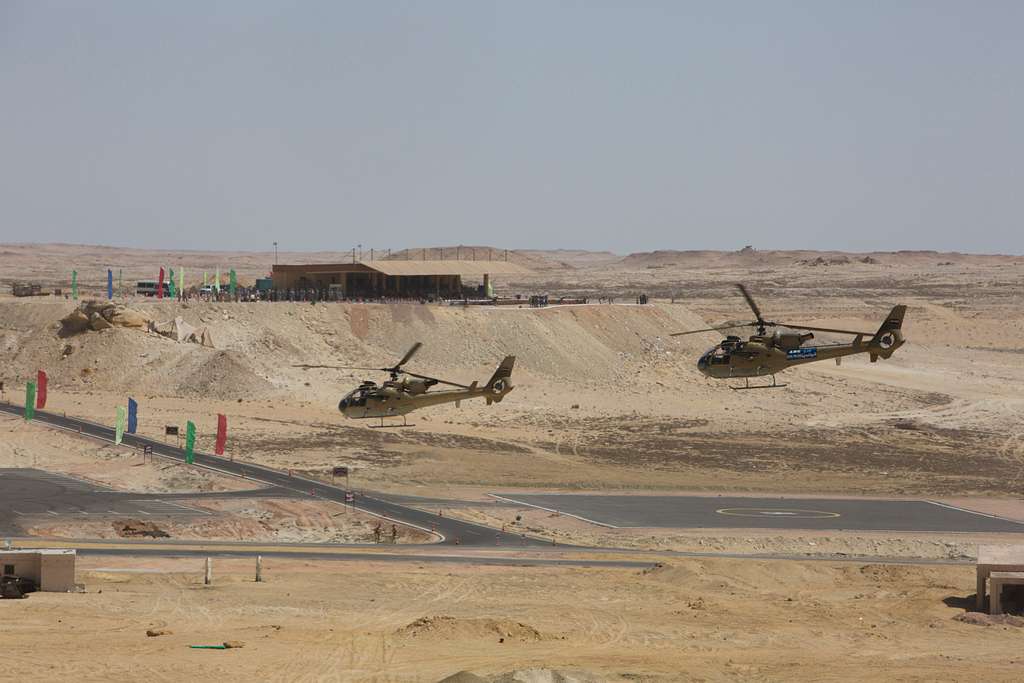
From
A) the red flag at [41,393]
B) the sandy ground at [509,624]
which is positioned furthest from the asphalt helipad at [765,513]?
the red flag at [41,393]

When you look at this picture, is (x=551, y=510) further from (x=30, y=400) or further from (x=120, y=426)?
(x=30, y=400)

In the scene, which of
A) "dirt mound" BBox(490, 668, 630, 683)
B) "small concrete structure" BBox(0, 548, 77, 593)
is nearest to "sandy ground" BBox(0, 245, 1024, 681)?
"small concrete structure" BBox(0, 548, 77, 593)

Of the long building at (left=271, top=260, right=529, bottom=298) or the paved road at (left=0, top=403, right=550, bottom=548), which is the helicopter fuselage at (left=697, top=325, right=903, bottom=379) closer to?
the paved road at (left=0, top=403, right=550, bottom=548)

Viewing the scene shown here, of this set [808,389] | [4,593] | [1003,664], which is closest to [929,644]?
[1003,664]

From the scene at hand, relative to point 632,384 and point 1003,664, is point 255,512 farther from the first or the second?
point 632,384

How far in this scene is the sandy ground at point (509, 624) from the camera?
44.8 meters

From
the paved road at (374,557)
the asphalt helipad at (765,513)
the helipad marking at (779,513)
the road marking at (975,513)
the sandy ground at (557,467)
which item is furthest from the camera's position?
the helipad marking at (779,513)

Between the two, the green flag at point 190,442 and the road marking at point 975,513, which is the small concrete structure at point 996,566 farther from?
the green flag at point 190,442

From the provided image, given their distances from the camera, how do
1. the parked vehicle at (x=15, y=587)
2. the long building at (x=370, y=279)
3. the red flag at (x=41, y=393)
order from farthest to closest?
the long building at (x=370, y=279)
the red flag at (x=41, y=393)
the parked vehicle at (x=15, y=587)

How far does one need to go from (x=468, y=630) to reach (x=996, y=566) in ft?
66.1

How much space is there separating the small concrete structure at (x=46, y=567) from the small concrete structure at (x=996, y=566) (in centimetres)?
3299

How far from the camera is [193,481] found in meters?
78.5

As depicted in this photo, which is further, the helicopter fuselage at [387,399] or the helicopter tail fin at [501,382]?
the helicopter tail fin at [501,382]

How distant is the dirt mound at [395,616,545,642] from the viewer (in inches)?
1902
